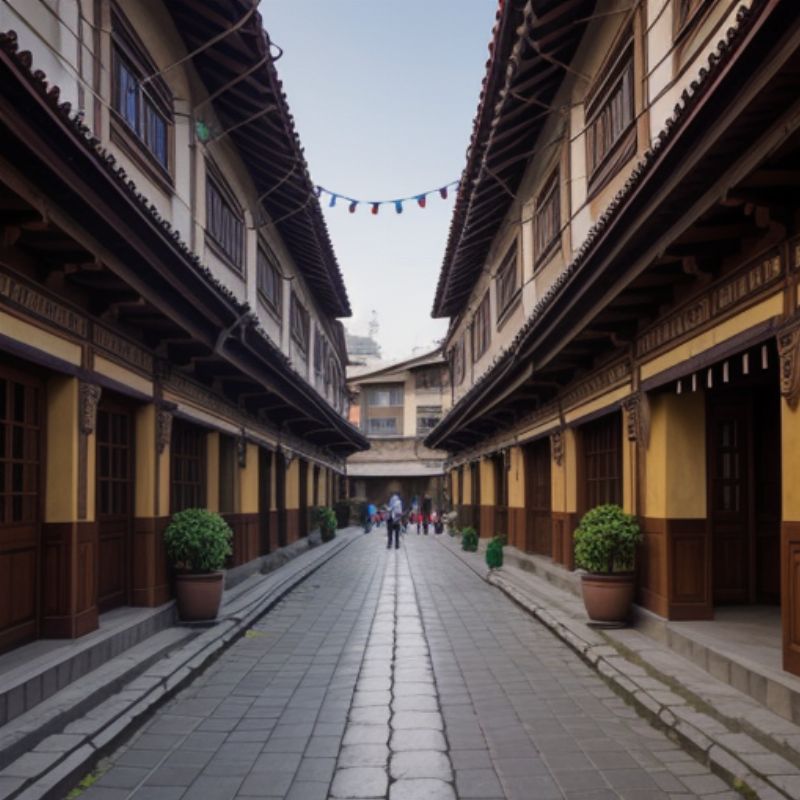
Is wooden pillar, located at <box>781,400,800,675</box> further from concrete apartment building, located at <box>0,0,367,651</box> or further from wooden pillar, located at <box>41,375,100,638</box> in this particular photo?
wooden pillar, located at <box>41,375,100,638</box>

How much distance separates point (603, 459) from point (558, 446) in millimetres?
1931

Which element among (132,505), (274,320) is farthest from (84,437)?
(274,320)

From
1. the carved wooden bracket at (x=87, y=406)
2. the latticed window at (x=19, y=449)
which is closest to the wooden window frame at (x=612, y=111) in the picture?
the carved wooden bracket at (x=87, y=406)

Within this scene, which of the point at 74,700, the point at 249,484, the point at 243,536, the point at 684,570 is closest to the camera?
the point at 74,700

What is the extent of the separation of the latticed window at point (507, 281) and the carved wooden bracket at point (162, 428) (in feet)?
31.0

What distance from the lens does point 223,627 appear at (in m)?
10.8

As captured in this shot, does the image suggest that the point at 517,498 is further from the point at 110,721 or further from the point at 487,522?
the point at 110,721

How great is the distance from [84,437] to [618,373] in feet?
19.4

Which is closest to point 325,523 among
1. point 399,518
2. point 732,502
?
point 399,518

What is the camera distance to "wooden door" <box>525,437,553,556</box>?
1738cm

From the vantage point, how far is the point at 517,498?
63.8ft

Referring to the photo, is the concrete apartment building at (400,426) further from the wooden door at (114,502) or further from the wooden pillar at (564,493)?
the wooden door at (114,502)

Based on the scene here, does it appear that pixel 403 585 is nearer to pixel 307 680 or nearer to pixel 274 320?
pixel 274 320

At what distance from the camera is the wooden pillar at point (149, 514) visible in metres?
10.4
